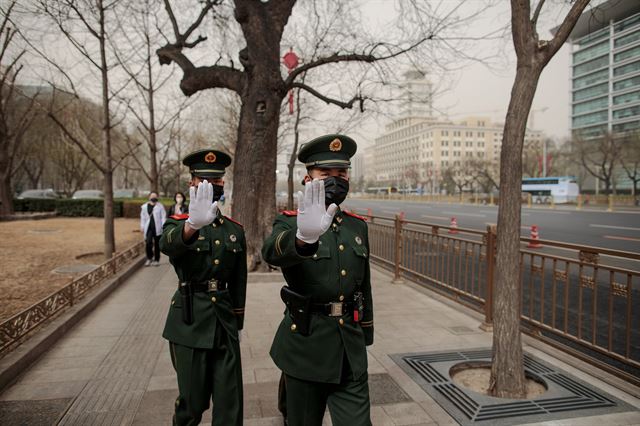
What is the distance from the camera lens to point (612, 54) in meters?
6.04

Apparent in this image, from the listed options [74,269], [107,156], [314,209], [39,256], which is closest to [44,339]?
[314,209]

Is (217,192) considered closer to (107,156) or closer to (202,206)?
(202,206)

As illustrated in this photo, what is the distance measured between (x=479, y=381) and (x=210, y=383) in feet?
8.93

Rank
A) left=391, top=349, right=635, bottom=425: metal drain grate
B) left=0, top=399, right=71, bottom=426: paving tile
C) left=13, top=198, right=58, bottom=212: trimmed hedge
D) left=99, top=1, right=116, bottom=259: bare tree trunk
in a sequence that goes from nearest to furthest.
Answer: left=0, top=399, right=71, bottom=426: paving tile → left=391, top=349, right=635, bottom=425: metal drain grate → left=99, top=1, right=116, bottom=259: bare tree trunk → left=13, top=198, right=58, bottom=212: trimmed hedge

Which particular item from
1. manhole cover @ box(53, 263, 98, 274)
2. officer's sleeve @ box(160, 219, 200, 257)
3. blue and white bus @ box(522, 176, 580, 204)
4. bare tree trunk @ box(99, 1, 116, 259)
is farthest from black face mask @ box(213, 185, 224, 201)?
blue and white bus @ box(522, 176, 580, 204)

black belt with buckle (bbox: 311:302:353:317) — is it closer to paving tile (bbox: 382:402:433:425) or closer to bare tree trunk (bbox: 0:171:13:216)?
paving tile (bbox: 382:402:433:425)

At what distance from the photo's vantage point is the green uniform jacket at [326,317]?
2.46 meters

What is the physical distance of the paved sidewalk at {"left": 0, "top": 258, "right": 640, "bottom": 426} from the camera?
3.54m

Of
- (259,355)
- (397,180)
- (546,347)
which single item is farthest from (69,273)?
(397,180)

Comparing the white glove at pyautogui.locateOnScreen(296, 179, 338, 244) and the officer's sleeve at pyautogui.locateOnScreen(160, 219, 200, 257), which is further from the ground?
the white glove at pyautogui.locateOnScreen(296, 179, 338, 244)

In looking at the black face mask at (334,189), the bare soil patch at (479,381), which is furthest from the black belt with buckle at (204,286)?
the bare soil patch at (479,381)

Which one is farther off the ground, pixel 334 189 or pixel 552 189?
pixel 552 189

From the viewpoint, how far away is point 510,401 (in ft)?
12.5

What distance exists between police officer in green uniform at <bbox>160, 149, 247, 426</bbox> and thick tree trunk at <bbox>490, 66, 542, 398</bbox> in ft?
8.03
